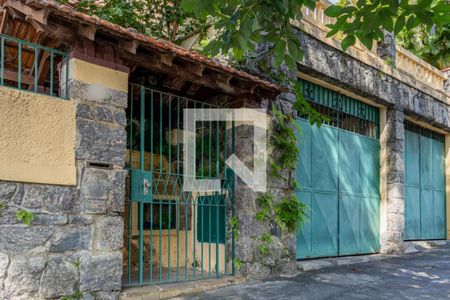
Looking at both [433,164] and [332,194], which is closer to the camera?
[332,194]

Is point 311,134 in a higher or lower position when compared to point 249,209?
higher

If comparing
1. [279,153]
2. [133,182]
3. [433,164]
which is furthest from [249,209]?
[433,164]

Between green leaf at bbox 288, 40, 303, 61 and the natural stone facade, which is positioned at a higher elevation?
green leaf at bbox 288, 40, 303, 61

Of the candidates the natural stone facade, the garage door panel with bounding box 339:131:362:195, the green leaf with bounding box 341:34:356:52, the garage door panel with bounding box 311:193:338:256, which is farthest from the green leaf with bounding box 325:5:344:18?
the natural stone facade

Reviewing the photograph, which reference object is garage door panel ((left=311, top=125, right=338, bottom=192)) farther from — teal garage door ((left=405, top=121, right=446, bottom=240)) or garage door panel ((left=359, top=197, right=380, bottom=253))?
teal garage door ((left=405, top=121, right=446, bottom=240))

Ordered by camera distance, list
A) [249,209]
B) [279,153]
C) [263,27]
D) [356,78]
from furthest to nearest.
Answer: [356,78] < [279,153] < [249,209] < [263,27]

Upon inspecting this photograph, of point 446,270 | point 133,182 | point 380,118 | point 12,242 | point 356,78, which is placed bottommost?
point 446,270

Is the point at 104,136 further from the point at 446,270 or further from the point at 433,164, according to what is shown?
the point at 433,164

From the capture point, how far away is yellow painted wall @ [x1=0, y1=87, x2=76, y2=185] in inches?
138

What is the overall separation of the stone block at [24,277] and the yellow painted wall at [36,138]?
0.64 metres

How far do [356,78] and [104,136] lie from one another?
188 inches

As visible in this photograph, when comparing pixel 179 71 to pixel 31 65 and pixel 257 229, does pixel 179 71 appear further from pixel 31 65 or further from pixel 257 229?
pixel 31 65

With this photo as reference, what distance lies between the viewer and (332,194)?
7.11m

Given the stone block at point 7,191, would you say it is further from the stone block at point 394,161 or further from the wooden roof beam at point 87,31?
the stone block at point 394,161
